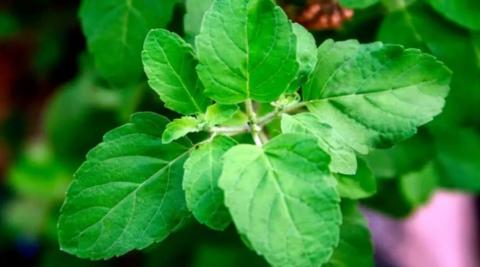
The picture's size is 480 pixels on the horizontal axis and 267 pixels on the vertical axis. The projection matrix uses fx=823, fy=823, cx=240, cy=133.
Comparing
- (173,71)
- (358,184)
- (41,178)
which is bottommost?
(41,178)

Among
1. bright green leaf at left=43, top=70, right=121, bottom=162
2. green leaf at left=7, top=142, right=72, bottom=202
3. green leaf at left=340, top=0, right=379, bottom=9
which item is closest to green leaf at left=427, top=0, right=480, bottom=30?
green leaf at left=340, top=0, right=379, bottom=9

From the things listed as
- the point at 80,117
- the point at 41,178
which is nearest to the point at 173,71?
the point at 80,117

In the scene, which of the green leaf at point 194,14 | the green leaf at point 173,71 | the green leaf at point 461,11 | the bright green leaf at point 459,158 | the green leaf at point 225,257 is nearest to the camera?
the green leaf at point 173,71

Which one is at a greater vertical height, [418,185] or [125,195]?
[125,195]

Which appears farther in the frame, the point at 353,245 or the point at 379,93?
the point at 353,245

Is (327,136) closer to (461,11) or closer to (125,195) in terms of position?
(125,195)

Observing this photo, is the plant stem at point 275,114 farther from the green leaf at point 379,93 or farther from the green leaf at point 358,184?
the green leaf at point 358,184

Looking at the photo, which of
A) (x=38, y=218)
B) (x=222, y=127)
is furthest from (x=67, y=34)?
(x=222, y=127)

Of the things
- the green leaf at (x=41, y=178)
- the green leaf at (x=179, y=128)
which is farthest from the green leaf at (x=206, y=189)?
the green leaf at (x=41, y=178)
